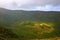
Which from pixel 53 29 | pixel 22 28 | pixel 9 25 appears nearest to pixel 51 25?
pixel 53 29

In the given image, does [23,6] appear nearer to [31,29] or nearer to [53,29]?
[31,29]

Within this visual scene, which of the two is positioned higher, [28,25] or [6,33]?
[28,25]

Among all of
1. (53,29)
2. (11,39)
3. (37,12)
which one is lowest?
(11,39)

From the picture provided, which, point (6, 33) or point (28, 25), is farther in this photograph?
point (28, 25)

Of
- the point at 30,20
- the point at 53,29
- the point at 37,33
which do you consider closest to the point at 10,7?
the point at 30,20

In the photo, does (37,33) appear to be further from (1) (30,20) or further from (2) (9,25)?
(2) (9,25)

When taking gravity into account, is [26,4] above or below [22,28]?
above

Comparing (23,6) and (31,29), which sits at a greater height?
(23,6)

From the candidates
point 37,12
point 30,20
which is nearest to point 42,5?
point 37,12
